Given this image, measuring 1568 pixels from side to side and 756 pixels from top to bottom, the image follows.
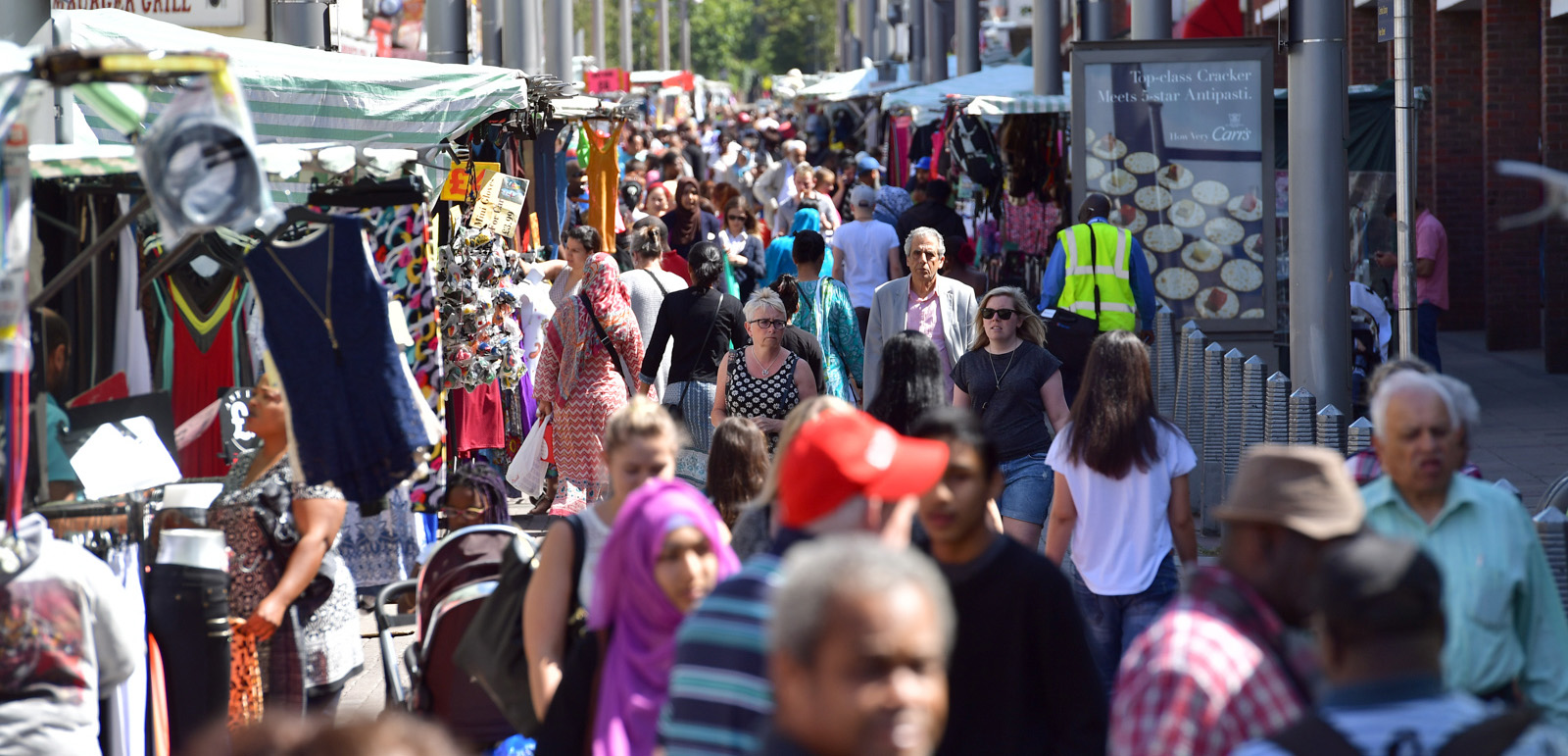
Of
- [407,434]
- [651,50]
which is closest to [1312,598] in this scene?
[407,434]

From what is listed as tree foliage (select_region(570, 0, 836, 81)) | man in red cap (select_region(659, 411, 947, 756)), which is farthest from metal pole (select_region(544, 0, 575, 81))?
tree foliage (select_region(570, 0, 836, 81))

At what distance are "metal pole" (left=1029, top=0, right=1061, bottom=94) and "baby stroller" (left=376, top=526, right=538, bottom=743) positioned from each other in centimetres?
1670

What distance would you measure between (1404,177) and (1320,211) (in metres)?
1.15

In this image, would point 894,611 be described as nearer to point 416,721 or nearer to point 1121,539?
point 416,721

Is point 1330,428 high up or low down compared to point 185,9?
down

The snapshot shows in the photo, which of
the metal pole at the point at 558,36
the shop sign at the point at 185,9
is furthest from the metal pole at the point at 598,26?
the shop sign at the point at 185,9

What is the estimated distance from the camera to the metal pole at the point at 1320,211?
1044cm

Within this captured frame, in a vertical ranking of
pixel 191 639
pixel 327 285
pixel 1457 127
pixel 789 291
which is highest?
pixel 1457 127

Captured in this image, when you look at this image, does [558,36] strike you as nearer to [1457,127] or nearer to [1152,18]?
[1152,18]

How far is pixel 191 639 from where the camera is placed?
537 centimetres

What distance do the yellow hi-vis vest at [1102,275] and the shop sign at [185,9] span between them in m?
5.65

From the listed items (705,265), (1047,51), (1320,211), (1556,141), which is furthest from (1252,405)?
(1047,51)

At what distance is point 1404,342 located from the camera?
935 centimetres

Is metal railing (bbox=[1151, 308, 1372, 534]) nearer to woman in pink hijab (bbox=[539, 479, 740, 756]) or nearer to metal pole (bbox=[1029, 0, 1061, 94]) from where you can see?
woman in pink hijab (bbox=[539, 479, 740, 756])
